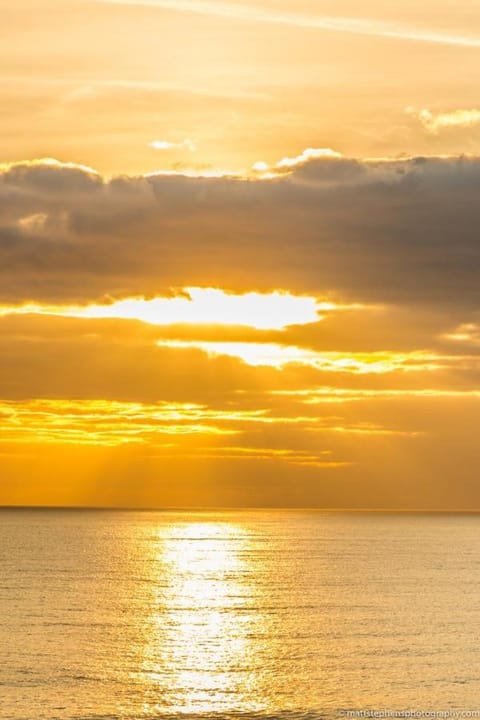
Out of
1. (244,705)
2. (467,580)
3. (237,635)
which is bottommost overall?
(244,705)

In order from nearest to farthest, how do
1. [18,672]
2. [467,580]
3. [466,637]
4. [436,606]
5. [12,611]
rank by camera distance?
1. [18,672]
2. [466,637]
3. [12,611]
4. [436,606]
5. [467,580]

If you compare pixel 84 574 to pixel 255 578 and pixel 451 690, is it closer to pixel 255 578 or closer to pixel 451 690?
pixel 255 578

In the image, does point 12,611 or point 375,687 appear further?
point 12,611

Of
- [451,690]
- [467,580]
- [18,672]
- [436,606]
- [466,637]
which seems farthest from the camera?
[467,580]

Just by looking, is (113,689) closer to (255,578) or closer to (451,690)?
(451,690)

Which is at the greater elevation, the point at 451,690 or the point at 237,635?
the point at 237,635

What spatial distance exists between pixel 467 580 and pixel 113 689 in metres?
106

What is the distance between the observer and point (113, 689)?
275 ft

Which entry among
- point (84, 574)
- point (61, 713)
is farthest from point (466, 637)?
point (84, 574)

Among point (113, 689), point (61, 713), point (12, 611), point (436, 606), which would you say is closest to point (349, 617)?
point (436, 606)

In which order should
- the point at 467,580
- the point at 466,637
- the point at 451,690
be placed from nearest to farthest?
the point at 451,690, the point at 466,637, the point at 467,580

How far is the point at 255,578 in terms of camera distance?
186875 millimetres

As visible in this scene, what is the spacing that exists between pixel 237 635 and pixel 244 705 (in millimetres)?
32825

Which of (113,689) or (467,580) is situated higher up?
(467,580)
